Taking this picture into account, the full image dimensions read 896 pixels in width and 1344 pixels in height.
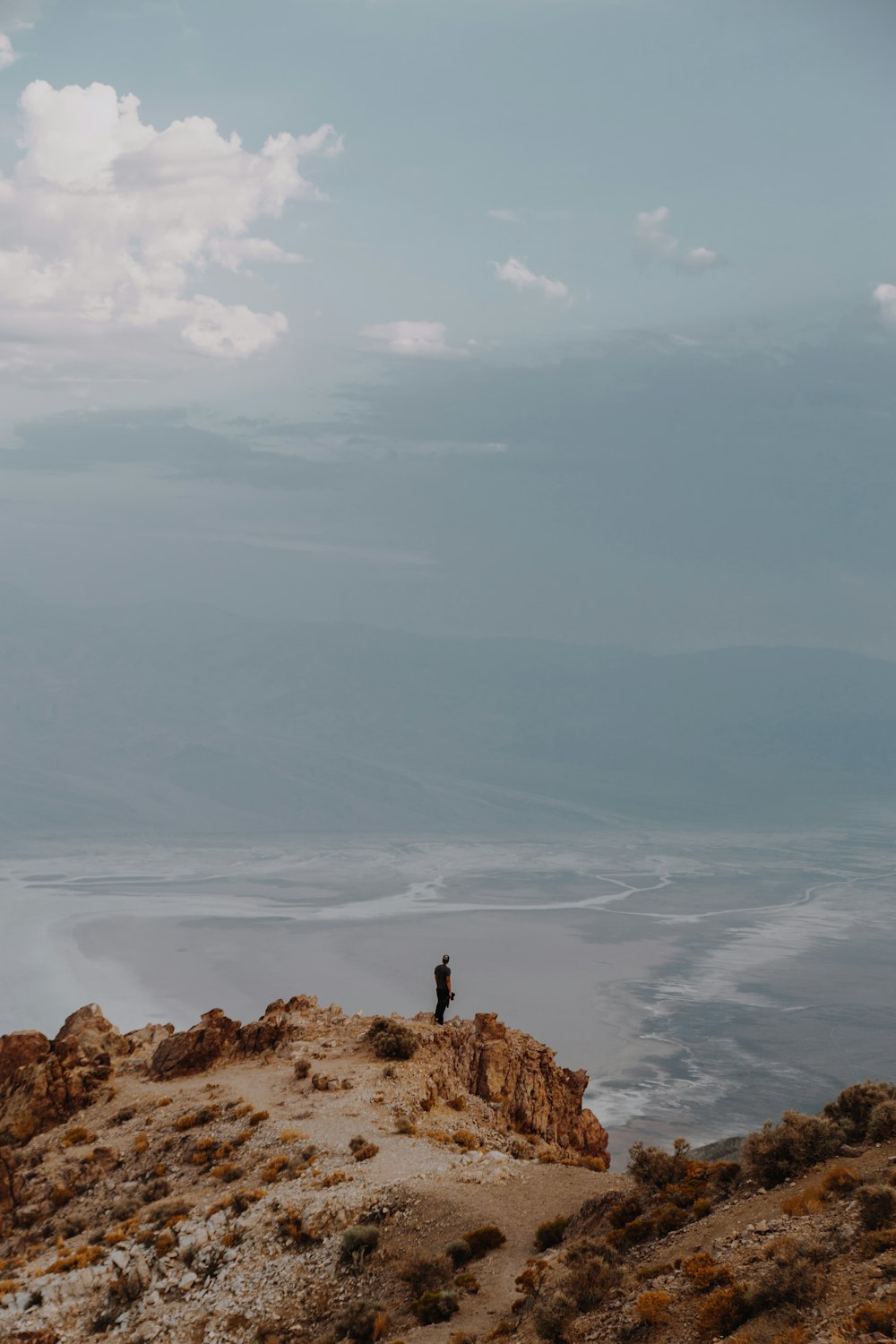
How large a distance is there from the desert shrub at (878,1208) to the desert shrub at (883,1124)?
2544 mm

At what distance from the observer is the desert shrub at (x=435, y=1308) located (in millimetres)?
13023

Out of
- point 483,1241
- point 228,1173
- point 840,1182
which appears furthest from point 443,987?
point 840,1182

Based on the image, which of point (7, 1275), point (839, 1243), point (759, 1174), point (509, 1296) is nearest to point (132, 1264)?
point (7, 1275)

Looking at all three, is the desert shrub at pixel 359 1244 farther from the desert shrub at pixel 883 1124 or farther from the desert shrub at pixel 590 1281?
the desert shrub at pixel 883 1124

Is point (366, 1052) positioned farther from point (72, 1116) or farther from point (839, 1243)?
point (839, 1243)

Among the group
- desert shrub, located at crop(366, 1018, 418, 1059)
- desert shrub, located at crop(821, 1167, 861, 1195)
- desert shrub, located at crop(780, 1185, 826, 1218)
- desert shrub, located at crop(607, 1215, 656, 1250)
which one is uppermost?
desert shrub, located at crop(821, 1167, 861, 1195)

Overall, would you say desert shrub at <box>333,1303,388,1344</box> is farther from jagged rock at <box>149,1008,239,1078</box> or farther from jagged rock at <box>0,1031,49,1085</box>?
jagged rock at <box>0,1031,49,1085</box>

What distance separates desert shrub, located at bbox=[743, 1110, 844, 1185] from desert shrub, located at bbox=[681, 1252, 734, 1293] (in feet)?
6.92

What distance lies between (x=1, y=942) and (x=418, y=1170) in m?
189

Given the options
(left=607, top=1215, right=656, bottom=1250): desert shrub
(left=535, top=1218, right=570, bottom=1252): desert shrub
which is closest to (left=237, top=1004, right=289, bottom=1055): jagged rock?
(left=535, top=1218, right=570, bottom=1252): desert shrub

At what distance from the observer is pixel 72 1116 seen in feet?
72.0

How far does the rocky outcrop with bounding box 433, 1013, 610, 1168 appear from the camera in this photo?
22.5 metres

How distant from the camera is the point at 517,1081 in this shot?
23.3m

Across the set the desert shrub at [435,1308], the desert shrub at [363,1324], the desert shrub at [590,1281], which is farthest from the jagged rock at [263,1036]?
the desert shrub at [590,1281]
